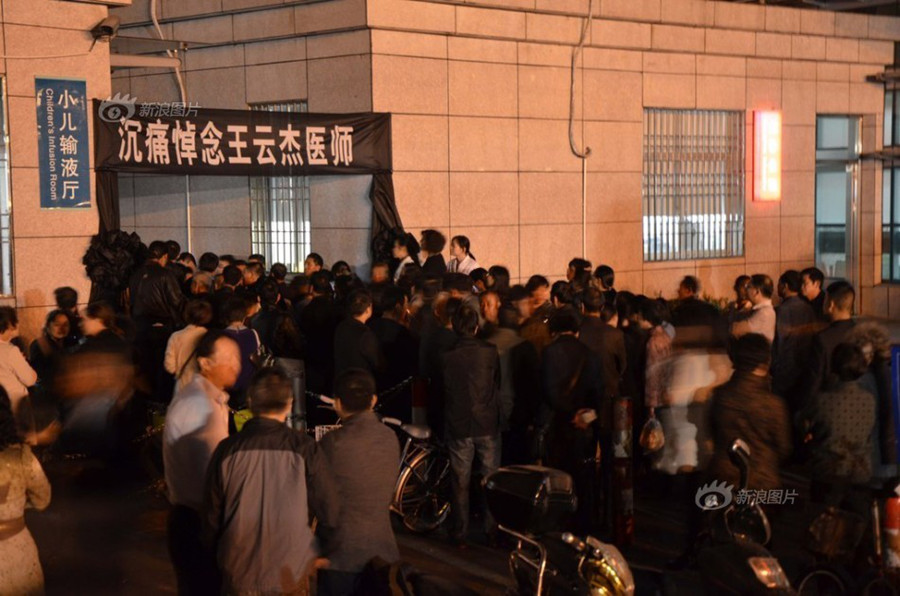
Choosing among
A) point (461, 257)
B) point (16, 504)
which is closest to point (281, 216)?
point (461, 257)

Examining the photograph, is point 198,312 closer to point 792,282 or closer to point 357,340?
point 357,340

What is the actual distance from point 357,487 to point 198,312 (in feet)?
13.3

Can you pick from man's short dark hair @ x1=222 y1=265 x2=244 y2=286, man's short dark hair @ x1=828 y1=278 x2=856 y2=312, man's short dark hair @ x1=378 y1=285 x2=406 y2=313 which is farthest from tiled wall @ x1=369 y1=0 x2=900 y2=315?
man's short dark hair @ x1=828 y1=278 x2=856 y2=312

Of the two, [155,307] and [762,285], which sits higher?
[762,285]

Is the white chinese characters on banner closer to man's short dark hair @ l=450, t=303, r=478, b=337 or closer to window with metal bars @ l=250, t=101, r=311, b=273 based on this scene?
window with metal bars @ l=250, t=101, r=311, b=273

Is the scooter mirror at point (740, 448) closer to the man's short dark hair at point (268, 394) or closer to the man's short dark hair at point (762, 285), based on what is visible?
the man's short dark hair at point (268, 394)

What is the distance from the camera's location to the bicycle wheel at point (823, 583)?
813 centimetres

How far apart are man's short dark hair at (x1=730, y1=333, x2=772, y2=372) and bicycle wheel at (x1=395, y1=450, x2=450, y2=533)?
10.4 feet

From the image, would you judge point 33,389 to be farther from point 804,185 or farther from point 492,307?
point 804,185

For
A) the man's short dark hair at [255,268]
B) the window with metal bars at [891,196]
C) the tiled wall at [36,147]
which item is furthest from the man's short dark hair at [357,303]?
the window with metal bars at [891,196]

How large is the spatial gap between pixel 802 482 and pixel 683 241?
9441 mm

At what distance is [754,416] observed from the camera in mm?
8539

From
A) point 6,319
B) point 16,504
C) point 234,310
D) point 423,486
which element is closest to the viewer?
point 16,504

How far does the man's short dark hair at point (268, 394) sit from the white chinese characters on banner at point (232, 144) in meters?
8.59
